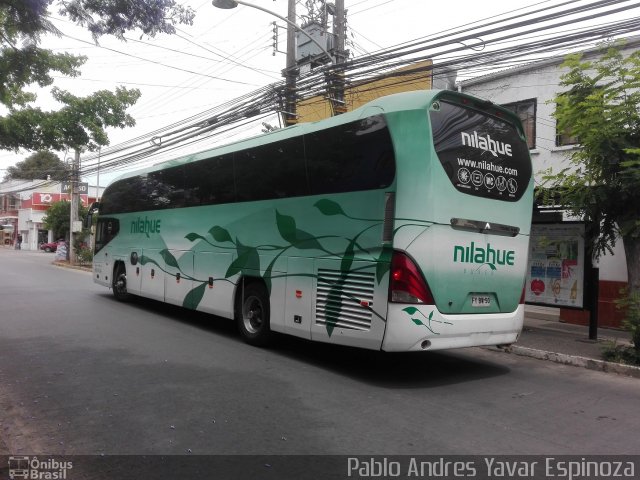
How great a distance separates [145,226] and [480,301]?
27.1ft

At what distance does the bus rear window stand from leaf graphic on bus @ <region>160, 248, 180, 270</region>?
6.44 meters

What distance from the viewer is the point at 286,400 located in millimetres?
5492

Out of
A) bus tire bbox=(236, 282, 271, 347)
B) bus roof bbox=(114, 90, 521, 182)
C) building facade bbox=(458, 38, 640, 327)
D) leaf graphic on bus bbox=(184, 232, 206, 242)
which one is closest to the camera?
bus roof bbox=(114, 90, 521, 182)

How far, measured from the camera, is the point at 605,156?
806cm

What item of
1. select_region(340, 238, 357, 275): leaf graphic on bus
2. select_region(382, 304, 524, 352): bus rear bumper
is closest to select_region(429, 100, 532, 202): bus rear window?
select_region(340, 238, 357, 275): leaf graphic on bus

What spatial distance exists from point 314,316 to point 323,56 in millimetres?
9080

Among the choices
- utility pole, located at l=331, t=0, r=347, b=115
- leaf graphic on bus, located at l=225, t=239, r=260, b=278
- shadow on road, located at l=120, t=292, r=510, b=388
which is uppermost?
utility pole, located at l=331, t=0, r=347, b=115

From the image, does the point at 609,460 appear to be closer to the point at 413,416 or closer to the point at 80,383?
the point at 413,416

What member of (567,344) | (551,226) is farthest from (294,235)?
(551,226)

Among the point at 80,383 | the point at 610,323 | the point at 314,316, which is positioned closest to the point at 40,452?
the point at 80,383

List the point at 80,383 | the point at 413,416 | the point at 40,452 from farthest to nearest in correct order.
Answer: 1. the point at 80,383
2. the point at 413,416
3. the point at 40,452

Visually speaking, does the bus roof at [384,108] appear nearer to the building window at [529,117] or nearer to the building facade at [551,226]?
the building facade at [551,226]

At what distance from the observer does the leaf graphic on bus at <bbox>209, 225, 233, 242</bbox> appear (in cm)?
912

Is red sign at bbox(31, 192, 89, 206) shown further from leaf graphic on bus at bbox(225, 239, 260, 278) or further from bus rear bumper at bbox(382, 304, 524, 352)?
bus rear bumper at bbox(382, 304, 524, 352)
